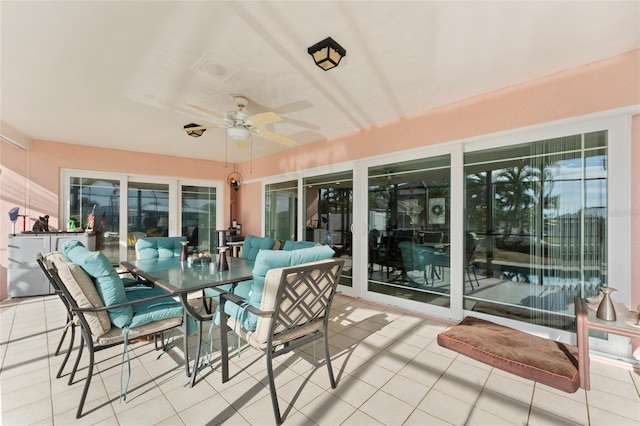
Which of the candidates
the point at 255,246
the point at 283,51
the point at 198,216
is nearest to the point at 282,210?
the point at 255,246

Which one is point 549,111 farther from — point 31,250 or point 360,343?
point 31,250

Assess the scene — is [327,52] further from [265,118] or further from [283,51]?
[265,118]

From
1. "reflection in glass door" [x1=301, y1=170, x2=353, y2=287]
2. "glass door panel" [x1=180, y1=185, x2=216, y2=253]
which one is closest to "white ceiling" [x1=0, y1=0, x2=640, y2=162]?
"reflection in glass door" [x1=301, y1=170, x2=353, y2=287]

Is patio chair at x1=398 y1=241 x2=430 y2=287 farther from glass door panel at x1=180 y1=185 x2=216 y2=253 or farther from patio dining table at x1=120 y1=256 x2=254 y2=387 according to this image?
glass door panel at x1=180 y1=185 x2=216 y2=253

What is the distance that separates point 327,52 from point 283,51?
391 millimetres

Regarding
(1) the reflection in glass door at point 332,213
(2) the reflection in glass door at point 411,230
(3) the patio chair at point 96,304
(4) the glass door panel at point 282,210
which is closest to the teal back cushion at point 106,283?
(3) the patio chair at point 96,304

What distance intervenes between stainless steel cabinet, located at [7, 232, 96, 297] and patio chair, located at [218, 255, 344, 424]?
13.8 feet

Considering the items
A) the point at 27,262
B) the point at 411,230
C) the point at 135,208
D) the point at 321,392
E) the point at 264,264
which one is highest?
the point at 135,208

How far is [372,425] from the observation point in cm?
169

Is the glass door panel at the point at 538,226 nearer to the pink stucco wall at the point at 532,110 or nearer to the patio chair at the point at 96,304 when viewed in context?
the pink stucco wall at the point at 532,110

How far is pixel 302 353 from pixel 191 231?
5022mm

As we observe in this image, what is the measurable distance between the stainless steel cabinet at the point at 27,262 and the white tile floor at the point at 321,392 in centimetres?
207

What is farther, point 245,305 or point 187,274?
point 187,274

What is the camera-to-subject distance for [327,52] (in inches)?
84.4
